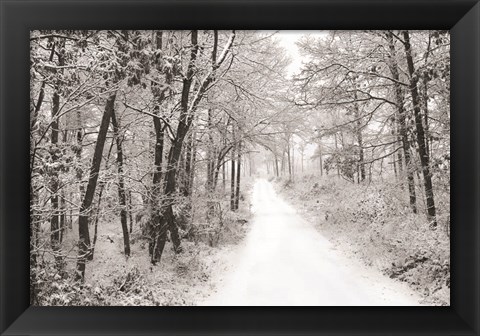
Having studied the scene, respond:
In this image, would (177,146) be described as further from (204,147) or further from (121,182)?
(121,182)

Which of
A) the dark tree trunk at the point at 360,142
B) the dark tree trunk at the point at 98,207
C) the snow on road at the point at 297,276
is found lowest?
the snow on road at the point at 297,276

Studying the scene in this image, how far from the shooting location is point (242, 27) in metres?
2.04

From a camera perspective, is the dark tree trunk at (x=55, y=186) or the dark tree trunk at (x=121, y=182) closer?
the dark tree trunk at (x=55, y=186)

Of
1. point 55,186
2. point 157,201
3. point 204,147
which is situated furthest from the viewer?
point 204,147

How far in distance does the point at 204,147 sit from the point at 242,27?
179 cm

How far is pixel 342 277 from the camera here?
2.79m

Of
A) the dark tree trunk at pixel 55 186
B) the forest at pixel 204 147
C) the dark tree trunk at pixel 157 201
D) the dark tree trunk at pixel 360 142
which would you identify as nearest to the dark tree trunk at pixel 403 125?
the forest at pixel 204 147

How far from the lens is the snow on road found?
2.56 metres

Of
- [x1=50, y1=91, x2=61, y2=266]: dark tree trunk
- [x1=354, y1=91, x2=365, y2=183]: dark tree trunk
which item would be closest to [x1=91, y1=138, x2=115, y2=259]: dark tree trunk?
[x1=50, y1=91, x2=61, y2=266]: dark tree trunk

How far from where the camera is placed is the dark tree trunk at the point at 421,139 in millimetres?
2850

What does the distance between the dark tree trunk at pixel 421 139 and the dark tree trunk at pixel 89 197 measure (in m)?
3.23

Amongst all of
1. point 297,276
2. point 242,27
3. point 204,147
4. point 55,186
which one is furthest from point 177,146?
point 297,276

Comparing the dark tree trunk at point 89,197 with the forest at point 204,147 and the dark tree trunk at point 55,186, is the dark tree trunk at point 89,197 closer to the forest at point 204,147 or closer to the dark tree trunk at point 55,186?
the forest at point 204,147
